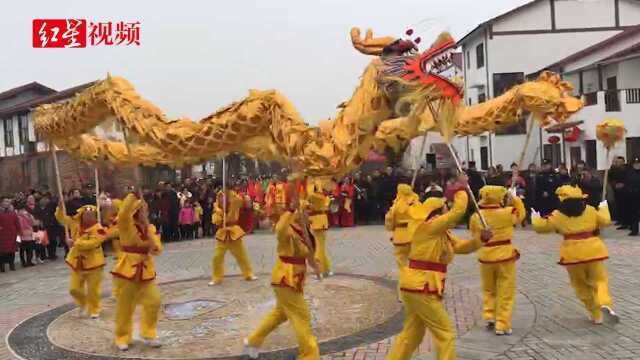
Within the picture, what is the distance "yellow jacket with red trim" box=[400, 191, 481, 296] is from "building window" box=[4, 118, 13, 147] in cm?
3103

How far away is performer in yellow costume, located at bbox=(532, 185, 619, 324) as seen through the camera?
642 cm

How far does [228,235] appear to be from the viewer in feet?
31.4

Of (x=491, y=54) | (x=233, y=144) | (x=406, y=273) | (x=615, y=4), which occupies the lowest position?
(x=406, y=273)

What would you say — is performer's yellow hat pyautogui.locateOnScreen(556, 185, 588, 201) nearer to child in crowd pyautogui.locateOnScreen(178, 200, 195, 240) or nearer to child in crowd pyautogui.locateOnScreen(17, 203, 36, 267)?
Result: child in crowd pyautogui.locateOnScreen(17, 203, 36, 267)

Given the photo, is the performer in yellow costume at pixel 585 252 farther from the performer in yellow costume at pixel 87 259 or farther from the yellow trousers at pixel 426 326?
the performer in yellow costume at pixel 87 259

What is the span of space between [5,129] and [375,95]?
102 ft

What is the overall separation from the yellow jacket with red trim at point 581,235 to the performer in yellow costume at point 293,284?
2.93 meters

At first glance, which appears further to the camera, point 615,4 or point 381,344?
point 615,4

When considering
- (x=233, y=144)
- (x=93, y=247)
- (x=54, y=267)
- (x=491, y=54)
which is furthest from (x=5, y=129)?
(x=233, y=144)

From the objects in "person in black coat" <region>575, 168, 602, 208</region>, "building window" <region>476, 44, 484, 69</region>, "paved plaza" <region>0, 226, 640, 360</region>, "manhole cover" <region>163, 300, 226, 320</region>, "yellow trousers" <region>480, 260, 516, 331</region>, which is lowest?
"manhole cover" <region>163, 300, 226, 320</region>

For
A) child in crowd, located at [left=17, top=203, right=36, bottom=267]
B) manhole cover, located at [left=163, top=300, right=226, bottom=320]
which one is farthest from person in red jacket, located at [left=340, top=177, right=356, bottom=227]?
manhole cover, located at [left=163, top=300, right=226, bottom=320]

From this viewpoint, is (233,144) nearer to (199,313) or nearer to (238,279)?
(199,313)

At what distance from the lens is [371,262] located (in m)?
11.2

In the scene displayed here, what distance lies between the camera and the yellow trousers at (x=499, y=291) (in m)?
6.18
